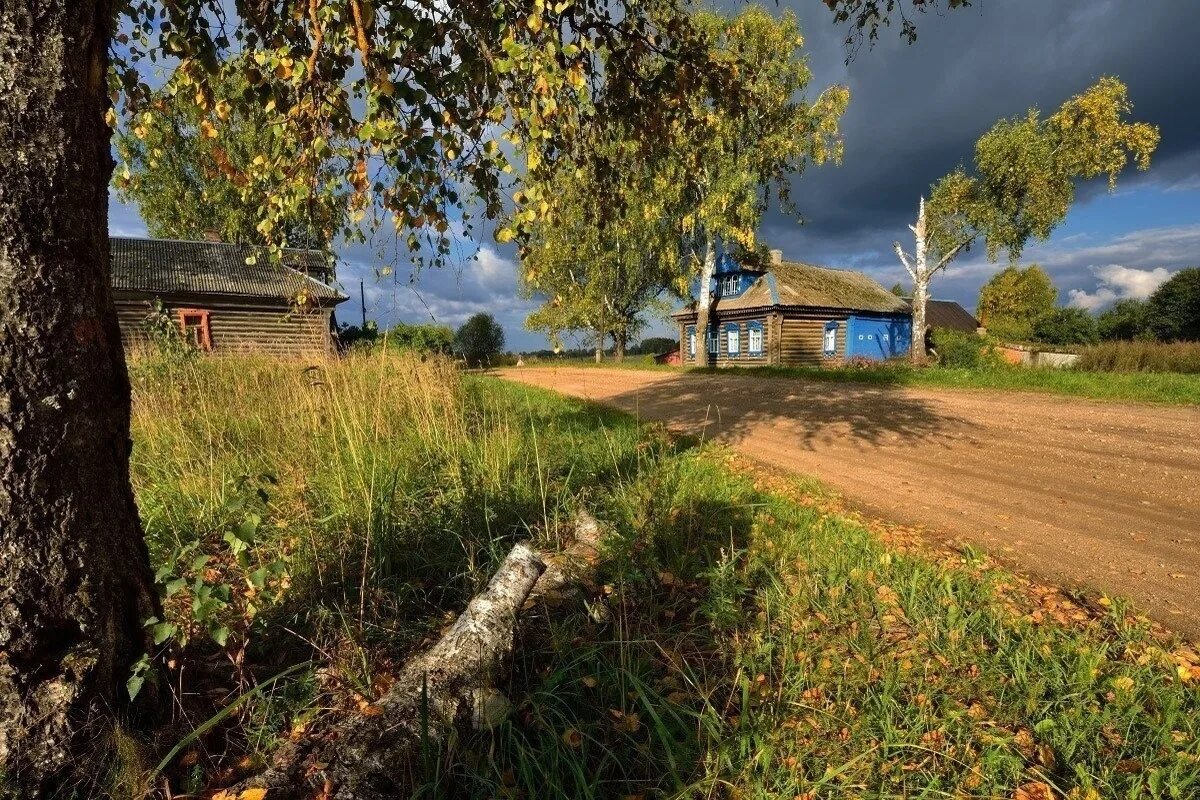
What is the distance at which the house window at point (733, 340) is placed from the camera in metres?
27.6

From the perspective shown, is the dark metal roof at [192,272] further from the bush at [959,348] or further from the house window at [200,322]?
the bush at [959,348]

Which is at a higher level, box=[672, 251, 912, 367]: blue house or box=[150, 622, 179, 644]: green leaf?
box=[672, 251, 912, 367]: blue house

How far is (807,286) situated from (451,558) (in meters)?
26.7

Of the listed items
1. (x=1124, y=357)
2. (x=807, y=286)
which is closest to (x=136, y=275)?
(x=807, y=286)

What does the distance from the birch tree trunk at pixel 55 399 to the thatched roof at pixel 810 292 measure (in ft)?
83.0

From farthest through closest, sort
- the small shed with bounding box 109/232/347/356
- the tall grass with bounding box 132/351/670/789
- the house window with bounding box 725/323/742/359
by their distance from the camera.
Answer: the house window with bounding box 725/323/742/359 → the small shed with bounding box 109/232/347/356 → the tall grass with bounding box 132/351/670/789

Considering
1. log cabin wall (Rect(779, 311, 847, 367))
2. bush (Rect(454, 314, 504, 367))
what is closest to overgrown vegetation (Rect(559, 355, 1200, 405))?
log cabin wall (Rect(779, 311, 847, 367))

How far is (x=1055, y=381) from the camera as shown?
36.4ft

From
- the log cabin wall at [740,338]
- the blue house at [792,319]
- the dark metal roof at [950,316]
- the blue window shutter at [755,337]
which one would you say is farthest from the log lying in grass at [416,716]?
the dark metal roof at [950,316]

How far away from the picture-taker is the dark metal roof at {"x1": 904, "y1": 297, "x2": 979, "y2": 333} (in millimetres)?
48406

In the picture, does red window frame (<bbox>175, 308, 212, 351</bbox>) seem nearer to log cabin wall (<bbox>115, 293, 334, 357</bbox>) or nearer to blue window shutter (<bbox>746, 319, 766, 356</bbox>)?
log cabin wall (<bbox>115, 293, 334, 357</bbox>)

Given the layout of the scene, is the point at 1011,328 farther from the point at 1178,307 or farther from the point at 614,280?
the point at 614,280

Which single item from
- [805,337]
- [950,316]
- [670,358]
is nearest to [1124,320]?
[950,316]

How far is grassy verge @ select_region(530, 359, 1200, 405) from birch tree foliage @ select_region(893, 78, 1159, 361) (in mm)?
10127
